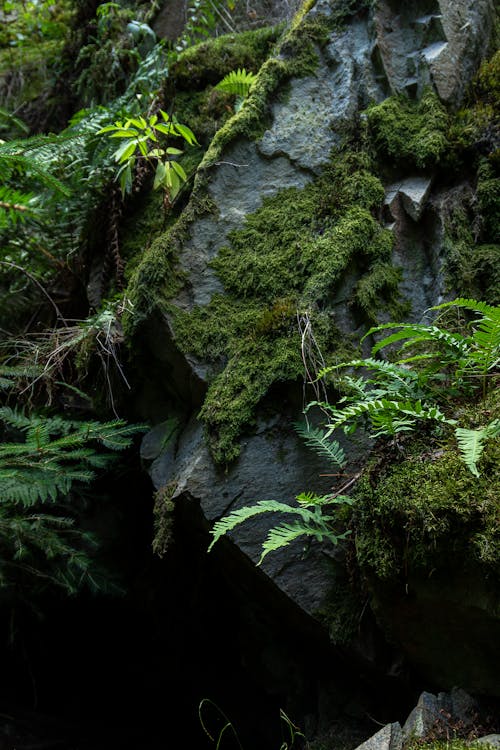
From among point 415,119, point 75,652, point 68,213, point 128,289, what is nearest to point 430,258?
point 415,119

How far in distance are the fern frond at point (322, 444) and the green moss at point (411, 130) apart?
1.66m

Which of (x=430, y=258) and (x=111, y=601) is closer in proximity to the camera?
(x=430, y=258)

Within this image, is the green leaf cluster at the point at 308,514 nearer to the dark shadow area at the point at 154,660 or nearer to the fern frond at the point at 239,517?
the fern frond at the point at 239,517

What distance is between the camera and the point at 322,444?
8.61 ft

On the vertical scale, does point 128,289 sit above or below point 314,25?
below

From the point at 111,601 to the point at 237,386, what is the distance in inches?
89.3

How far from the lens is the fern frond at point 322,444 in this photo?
260 cm

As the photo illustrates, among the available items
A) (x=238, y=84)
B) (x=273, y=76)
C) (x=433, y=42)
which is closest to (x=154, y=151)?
(x=238, y=84)

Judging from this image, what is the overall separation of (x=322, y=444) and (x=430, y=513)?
0.69 m

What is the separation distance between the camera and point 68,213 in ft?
14.2

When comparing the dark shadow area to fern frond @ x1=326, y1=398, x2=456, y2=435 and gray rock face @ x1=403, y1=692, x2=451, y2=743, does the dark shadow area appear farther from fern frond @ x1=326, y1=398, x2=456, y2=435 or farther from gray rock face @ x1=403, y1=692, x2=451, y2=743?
fern frond @ x1=326, y1=398, x2=456, y2=435

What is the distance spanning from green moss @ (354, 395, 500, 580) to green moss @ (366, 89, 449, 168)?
1656mm

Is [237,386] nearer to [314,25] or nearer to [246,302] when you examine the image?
[246,302]

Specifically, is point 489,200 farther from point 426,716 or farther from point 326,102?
point 426,716
